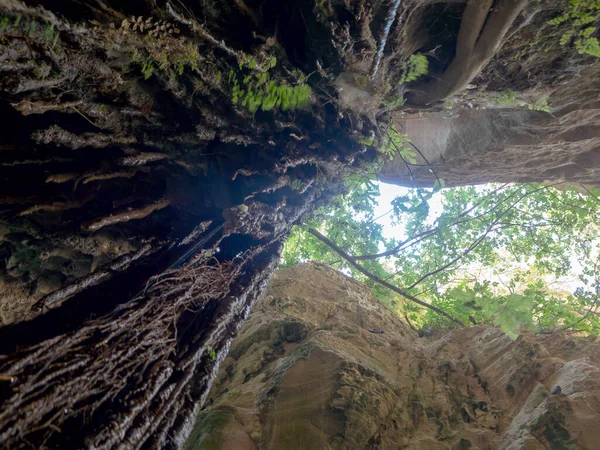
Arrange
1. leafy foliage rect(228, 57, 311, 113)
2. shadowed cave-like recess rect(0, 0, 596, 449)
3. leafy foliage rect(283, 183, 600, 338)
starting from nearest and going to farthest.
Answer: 1. shadowed cave-like recess rect(0, 0, 596, 449)
2. leafy foliage rect(228, 57, 311, 113)
3. leafy foliage rect(283, 183, 600, 338)

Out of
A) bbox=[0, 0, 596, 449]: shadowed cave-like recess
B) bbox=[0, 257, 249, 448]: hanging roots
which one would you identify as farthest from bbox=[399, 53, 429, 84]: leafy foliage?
bbox=[0, 257, 249, 448]: hanging roots

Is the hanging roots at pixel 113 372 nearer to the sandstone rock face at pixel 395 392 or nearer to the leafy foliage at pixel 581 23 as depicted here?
the sandstone rock face at pixel 395 392

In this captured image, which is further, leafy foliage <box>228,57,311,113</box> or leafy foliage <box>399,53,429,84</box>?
leafy foliage <box>399,53,429,84</box>

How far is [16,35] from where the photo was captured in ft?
6.53

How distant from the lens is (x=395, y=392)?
Result: 4.09 meters

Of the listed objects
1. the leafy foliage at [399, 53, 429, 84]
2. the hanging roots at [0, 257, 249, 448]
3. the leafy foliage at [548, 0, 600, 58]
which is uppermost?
the leafy foliage at [548, 0, 600, 58]

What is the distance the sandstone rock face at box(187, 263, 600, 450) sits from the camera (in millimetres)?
3383

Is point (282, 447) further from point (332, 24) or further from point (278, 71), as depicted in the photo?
point (332, 24)

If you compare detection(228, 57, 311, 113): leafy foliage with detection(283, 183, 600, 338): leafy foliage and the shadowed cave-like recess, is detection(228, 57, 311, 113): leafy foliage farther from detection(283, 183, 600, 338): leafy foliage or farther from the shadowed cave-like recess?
detection(283, 183, 600, 338): leafy foliage

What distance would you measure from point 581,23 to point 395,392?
13.9ft

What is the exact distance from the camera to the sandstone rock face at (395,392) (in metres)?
3.38

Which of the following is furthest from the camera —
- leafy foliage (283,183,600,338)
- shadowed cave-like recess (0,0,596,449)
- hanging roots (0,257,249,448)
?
leafy foliage (283,183,600,338)

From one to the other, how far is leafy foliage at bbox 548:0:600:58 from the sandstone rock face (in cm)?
332

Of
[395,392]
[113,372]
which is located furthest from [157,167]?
[395,392]
